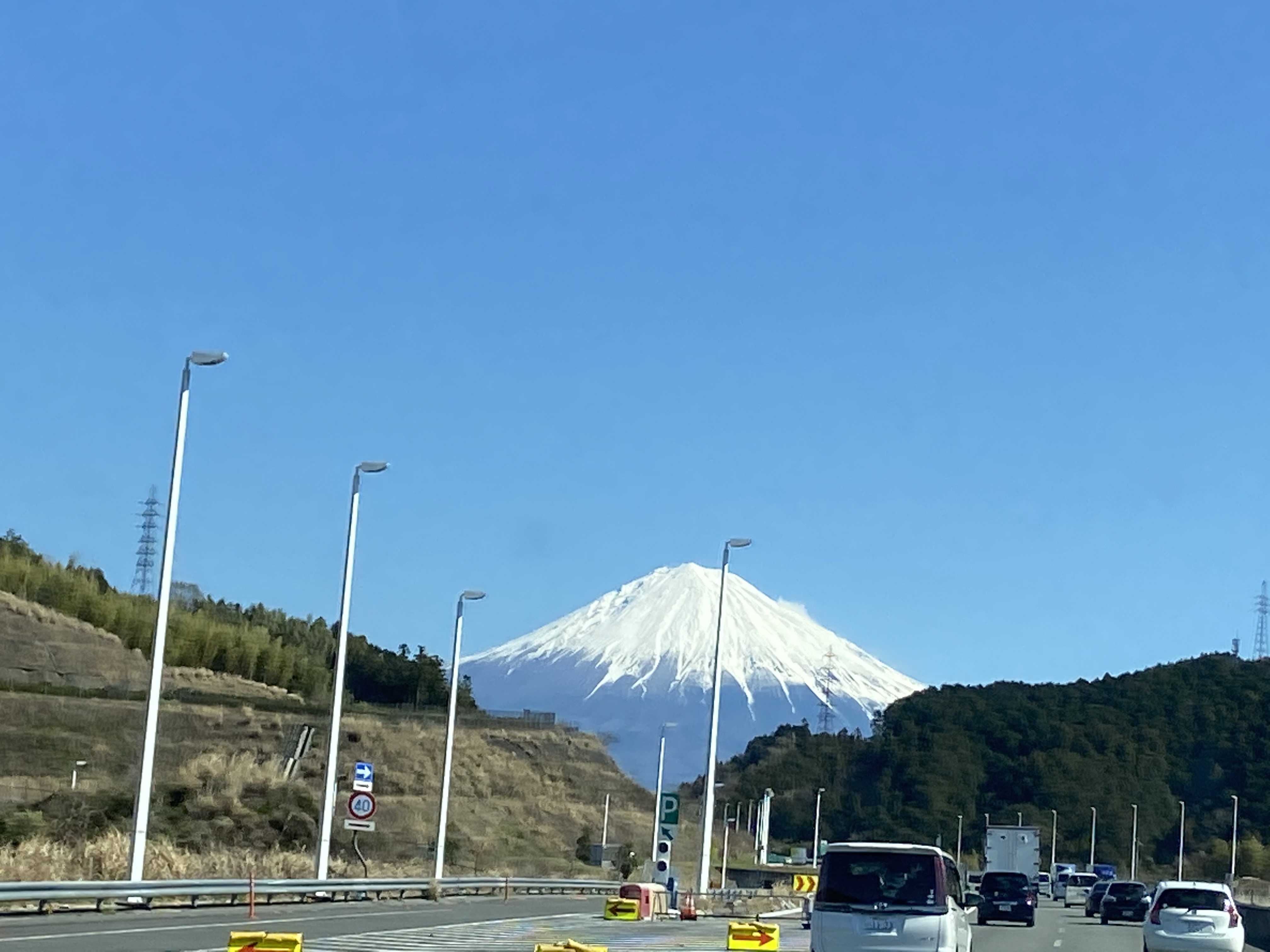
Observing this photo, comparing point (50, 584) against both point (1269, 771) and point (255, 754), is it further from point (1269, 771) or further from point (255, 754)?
point (1269, 771)

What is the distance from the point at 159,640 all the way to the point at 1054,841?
126290 mm

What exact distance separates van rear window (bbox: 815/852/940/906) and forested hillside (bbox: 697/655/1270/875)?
130 meters

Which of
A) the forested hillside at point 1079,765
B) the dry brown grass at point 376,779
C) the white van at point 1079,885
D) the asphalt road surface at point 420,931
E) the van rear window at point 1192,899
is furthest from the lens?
the forested hillside at point 1079,765

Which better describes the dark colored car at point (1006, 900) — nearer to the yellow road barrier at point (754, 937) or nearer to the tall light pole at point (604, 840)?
the yellow road barrier at point (754, 937)

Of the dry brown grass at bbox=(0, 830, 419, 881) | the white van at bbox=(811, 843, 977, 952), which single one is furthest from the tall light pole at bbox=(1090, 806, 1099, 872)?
the white van at bbox=(811, 843, 977, 952)

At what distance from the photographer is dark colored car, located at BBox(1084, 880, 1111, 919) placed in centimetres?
5675

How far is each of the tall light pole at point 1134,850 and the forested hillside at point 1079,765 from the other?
0.70 m

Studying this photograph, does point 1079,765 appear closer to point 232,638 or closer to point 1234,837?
point 1234,837

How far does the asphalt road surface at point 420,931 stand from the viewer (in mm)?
24484

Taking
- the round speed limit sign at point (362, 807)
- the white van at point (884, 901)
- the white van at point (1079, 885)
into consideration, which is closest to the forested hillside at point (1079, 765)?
the white van at point (1079, 885)

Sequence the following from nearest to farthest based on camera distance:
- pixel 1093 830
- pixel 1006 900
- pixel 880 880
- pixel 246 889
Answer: pixel 880 880 → pixel 246 889 → pixel 1006 900 → pixel 1093 830

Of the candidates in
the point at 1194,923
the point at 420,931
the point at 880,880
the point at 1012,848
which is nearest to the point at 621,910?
the point at 420,931

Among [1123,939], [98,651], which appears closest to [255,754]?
[98,651]

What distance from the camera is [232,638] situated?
125 metres
